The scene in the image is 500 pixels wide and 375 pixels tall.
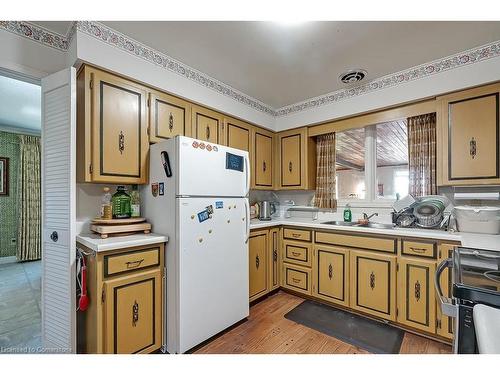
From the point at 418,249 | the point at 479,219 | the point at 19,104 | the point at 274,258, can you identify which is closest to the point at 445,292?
the point at 418,249

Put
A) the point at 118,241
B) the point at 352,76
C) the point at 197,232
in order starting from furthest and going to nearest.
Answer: the point at 352,76 → the point at 197,232 → the point at 118,241

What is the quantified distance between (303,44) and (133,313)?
2.31 meters

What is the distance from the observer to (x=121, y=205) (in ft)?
6.36

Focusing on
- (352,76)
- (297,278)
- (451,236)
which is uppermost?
(352,76)

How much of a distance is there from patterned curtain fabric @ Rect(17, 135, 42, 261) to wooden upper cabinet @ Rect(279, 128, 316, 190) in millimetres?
4375

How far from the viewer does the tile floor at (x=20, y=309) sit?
1.87 metres

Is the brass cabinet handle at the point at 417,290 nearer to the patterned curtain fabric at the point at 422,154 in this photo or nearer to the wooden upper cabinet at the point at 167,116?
the patterned curtain fabric at the point at 422,154

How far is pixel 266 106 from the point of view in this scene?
3.18 meters

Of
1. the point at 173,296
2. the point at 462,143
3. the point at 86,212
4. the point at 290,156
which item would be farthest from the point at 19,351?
the point at 462,143

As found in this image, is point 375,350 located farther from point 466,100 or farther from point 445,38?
point 445,38

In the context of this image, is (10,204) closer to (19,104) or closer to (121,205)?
(19,104)

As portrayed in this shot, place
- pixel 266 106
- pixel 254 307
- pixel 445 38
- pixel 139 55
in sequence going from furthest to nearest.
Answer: pixel 266 106
pixel 254 307
pixel 139 55
pixel 445 38

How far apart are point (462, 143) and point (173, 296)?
8.62 feet

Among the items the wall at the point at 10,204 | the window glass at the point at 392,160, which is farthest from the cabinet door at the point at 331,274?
the wall at the point at 10,204
